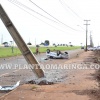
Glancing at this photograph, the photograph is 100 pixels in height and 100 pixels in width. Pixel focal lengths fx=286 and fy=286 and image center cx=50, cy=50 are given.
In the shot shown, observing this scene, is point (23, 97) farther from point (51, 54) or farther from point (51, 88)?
point (51, 54)

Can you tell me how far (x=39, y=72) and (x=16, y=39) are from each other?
7.89ft

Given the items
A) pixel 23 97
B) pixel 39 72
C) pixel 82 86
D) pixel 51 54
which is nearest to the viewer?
pixel 23 97

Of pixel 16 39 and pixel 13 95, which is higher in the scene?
pixel 16 39

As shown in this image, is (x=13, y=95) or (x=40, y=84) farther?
(x=40, y=84)

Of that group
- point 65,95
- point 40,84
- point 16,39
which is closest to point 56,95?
point 65,95

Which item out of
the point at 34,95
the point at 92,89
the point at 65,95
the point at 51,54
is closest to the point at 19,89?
the point at 34,95

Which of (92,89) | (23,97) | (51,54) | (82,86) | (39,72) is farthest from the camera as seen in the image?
(51,54)

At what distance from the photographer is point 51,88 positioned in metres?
12.7

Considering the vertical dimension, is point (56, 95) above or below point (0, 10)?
below

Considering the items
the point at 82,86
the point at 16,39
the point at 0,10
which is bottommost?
the point at 82,86

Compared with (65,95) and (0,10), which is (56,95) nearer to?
(65,95)

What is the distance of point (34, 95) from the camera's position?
11.1m

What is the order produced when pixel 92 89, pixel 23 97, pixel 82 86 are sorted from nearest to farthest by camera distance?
1. pixel 23 97
2. pixel 92 89
3. pixel 82 86

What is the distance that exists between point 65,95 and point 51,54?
32340 mm
